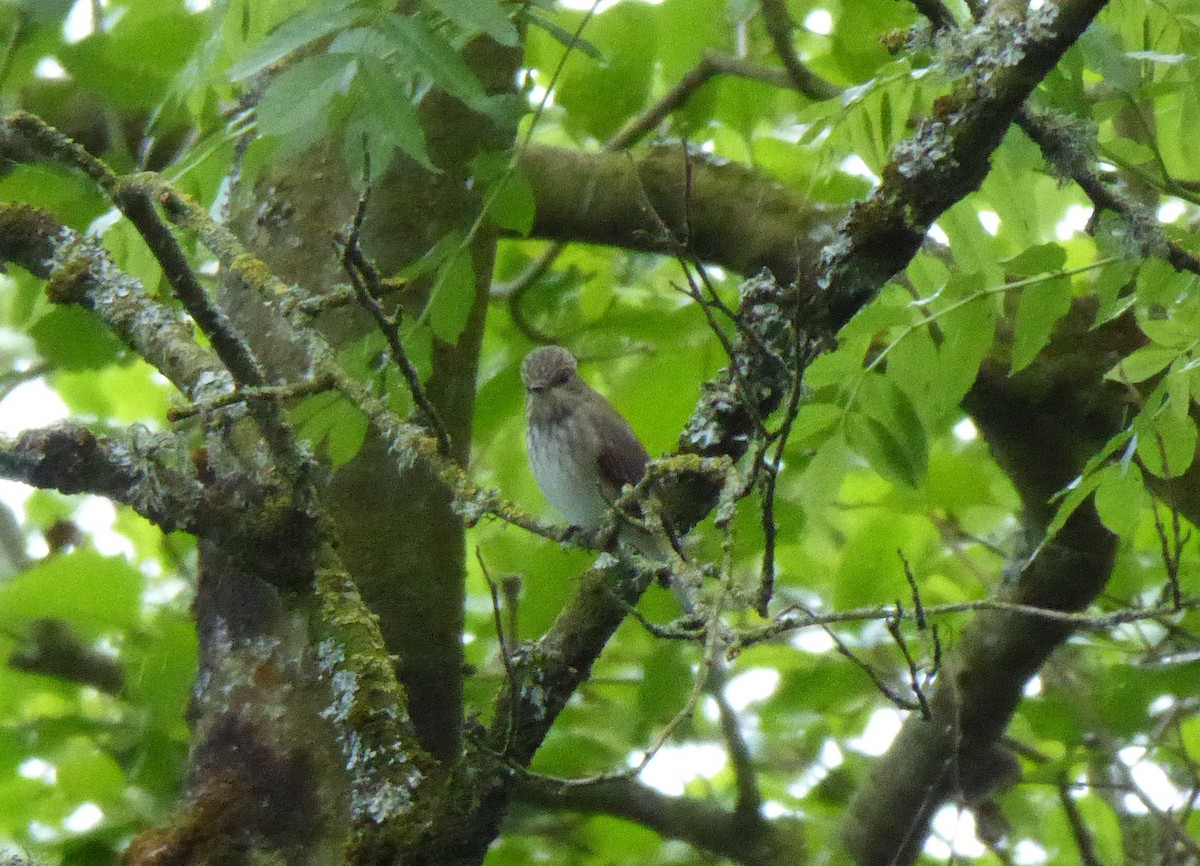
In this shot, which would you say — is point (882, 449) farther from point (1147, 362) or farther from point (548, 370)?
point (548, 370)

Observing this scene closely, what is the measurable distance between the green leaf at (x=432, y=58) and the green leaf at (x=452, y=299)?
1.54 feet

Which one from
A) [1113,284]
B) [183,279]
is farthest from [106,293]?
[1113,284]

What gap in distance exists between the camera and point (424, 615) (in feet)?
8.86

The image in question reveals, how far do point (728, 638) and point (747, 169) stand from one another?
7.38ft

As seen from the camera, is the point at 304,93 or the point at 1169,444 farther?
the point at 1169,444

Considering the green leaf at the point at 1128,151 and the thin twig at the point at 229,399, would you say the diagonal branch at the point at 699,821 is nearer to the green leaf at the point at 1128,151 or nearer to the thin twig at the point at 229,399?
the thin twig at the point at 229,399

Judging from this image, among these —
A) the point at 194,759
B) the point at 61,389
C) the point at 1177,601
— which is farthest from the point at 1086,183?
Result: the point at 61,389

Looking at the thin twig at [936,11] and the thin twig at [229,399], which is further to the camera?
the thin twig at [936,11]

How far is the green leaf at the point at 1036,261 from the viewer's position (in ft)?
7.18

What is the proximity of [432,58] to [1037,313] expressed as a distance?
3.75 ft

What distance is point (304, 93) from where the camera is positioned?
74.5 inches

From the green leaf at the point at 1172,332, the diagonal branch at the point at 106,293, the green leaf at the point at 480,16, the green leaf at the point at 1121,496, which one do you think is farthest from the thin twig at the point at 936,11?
the diagonal branch at the point at 106,293

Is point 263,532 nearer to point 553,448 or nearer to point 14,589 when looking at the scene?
point 14,589

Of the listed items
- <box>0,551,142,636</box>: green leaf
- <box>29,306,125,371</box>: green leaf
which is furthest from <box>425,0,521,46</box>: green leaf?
<box>29,306,125,371</box>: green leaf
